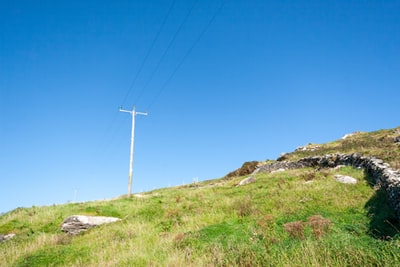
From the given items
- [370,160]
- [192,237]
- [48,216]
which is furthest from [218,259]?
[48,216]

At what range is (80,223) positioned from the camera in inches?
611

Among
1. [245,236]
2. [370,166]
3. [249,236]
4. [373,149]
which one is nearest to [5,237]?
[245,236]

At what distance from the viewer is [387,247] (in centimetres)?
550

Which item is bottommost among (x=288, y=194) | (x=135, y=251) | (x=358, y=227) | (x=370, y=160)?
(x=135, y=251)

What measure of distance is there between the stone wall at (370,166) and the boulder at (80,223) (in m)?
13.1

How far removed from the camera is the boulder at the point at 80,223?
1522 cm

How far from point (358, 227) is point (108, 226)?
1112cm

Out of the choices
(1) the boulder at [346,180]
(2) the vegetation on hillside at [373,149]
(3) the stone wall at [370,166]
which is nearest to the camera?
(3) the stone wall at [370,166]

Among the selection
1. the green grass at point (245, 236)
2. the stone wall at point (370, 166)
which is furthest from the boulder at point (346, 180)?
the stone wall at point (370, 166)

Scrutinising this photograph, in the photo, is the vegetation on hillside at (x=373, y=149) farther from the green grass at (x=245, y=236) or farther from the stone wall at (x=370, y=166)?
the green grass at (x=245, y=236)

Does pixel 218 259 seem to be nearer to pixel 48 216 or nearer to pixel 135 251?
pixel 135 251

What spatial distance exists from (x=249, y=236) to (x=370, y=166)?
466 inches

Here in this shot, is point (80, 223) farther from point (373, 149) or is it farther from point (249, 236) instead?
point (373, 149)

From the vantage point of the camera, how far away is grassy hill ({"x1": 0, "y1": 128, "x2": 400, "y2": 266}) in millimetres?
6094
